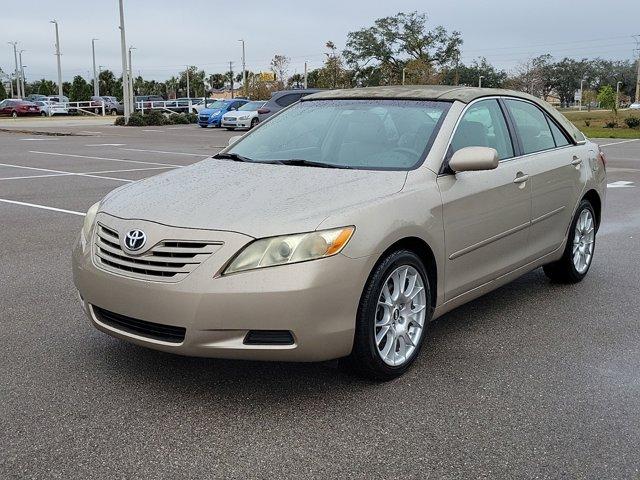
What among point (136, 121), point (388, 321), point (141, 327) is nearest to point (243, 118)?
point (136, 121)

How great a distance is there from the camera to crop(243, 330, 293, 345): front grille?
3.63m

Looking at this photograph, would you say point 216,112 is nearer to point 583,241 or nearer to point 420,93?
point 583,241

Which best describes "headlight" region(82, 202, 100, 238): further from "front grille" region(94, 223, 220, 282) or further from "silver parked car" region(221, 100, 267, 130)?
"silver parked car" region(221, 100, 267, 130)

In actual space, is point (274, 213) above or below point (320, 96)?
below

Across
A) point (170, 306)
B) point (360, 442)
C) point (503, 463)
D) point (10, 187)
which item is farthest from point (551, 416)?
point (10, 187)

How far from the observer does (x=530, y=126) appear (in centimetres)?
571

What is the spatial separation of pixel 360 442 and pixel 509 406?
865 mm

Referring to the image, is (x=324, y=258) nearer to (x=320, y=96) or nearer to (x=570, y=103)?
(x=320, y=96)

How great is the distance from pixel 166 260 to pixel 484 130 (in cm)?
248

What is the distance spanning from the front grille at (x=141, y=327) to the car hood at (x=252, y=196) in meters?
0.50

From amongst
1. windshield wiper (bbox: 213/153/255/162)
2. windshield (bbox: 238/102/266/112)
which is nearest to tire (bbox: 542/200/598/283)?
windshield wiper (bbox: 213/153/255/162)

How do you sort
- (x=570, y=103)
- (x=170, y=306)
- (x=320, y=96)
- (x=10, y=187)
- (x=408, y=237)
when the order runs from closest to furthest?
1. (x=170, y=306)
2. (x=408, y=237)
3. (x=320, y=96)
4. (x=10, y=187)
5. (x=570, y=103)

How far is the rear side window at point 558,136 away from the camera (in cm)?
599

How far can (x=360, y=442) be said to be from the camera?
341 cm
